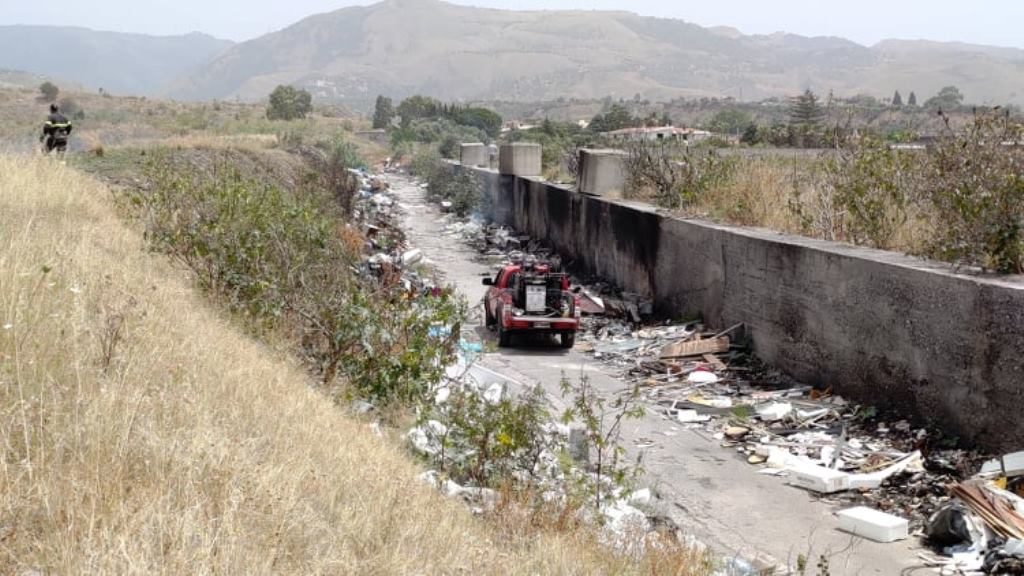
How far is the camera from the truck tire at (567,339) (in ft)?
43.6

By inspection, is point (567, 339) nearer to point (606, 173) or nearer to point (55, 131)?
point (606, 173)

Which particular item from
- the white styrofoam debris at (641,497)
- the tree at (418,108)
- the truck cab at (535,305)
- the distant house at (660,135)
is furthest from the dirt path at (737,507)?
the tree at (418,108)

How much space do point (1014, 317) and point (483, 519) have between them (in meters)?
5.00

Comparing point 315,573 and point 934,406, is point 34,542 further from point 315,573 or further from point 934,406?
point 934,406

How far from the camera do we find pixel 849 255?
10.0 metres

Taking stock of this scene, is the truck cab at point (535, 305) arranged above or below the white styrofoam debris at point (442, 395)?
below

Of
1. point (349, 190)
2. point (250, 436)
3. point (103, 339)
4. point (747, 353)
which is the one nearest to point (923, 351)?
point (747, 353)

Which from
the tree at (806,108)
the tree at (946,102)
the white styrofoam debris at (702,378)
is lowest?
the white styrofoam debris at (702,378)

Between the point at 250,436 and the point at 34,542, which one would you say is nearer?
the point at 34,542

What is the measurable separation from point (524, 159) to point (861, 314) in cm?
1912

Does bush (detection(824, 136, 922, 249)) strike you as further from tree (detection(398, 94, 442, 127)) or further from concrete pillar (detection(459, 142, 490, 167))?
tree (detection(398, 94, 442, 127))

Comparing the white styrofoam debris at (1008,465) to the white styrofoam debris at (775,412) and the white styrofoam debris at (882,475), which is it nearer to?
the white styrofoam debris at (882,475)

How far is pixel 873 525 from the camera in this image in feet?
22.2

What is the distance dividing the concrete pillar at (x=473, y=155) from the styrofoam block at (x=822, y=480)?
2985cm
